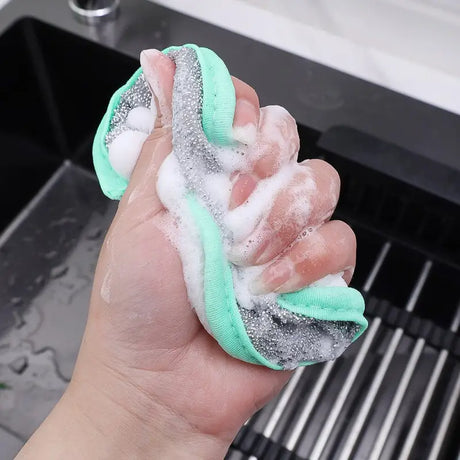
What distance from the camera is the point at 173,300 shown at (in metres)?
0.44

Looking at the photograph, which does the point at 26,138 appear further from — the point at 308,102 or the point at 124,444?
the point at 124,444

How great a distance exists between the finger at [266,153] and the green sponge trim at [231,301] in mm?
30

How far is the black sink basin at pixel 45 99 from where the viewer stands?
0.78 meters

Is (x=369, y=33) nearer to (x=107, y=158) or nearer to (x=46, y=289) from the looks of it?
(x=107, y=158)

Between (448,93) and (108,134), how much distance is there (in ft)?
1.40

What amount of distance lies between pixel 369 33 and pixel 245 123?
0.41 metres

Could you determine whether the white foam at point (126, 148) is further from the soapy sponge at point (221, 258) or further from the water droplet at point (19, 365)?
the water droplet at point (19, 365)

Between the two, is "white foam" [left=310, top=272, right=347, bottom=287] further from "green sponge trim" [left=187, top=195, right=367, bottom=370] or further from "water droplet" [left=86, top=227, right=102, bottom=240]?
"water droplet" [left=86, top=227, right=102, bottom=240]

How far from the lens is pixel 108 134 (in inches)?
18.5

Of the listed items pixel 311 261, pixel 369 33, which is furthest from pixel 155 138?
pixel 369 33

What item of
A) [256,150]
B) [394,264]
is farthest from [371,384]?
[256,150]

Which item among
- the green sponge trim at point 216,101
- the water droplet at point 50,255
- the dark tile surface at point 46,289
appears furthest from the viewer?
the water droplet at point 50,255

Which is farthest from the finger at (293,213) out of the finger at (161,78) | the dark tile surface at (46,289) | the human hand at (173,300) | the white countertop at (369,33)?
the dark tile surface at (46,289)

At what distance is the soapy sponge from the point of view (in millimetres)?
407
